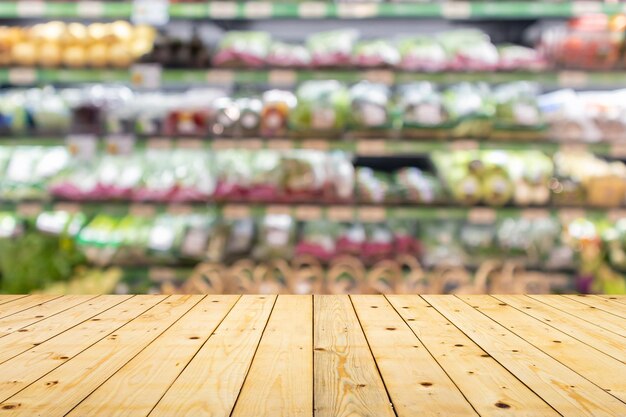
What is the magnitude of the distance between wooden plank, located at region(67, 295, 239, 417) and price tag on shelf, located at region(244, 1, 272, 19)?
5.90 feet

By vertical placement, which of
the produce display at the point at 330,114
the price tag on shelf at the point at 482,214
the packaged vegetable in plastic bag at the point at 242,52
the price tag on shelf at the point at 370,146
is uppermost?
the packaged vegetable in plastic bag at the point at 242,52

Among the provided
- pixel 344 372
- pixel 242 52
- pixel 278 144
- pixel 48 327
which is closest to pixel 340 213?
pixel 278 144

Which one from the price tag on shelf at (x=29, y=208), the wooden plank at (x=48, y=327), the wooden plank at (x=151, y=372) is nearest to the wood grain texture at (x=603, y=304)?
the wooden plank at (x=151, y=372)

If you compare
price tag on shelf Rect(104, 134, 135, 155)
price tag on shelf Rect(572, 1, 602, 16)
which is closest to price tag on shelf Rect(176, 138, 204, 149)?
price tag on shelf Rect(104, 134, 135, 155)

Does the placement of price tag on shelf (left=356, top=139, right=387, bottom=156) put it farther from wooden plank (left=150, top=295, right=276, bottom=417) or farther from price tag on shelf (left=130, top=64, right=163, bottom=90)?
wooden plank (left=150, top=295, right=276, bottom=417)

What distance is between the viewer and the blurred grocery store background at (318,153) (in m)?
3.28

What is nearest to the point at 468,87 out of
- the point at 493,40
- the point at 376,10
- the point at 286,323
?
the point at 493,40

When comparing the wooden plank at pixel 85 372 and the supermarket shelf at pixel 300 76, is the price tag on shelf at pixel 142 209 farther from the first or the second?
the wooden plank at pixel 85 372

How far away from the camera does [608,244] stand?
338 centimetres

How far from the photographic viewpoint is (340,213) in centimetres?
325

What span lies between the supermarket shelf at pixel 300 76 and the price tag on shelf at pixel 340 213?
2.08 feet

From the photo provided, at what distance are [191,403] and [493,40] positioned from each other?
318cm

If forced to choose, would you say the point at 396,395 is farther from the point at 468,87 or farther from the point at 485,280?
the point at 468,87

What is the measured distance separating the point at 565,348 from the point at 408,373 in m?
0.45
